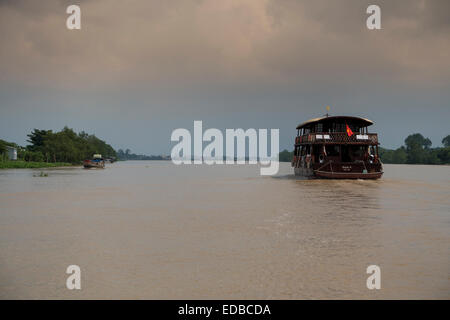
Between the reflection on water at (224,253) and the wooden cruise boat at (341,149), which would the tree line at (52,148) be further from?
the reflection on water at (224,253)

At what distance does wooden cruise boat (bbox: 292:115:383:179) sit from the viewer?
146 feet

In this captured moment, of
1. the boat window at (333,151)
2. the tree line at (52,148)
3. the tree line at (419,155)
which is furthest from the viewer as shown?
the tree line at (419,155)

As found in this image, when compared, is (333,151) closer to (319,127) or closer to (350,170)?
(319,127)

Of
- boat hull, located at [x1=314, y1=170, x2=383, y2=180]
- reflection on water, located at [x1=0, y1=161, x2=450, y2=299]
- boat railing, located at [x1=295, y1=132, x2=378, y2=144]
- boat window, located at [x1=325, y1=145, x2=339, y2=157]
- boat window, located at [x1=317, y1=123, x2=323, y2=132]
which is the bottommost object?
reflection on water, located at [x1=0, y1=161, x2=450, y2=299]

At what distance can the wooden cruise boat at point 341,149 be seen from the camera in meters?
44.4

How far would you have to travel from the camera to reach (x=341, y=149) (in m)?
47.8

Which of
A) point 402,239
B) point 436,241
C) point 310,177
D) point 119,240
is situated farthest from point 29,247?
point 310,177

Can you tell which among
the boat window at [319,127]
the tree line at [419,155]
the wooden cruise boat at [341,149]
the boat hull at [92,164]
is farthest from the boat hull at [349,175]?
the tree line at [419,155]

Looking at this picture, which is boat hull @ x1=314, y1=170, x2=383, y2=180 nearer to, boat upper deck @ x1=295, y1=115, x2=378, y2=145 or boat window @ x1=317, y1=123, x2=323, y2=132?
boat upper deck @ x1=295, y1=115, x2=378, y2=145

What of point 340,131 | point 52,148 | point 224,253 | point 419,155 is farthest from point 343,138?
point 419,155

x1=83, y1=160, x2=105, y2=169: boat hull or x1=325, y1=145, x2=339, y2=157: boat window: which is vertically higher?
x1=325, y1=145, x2=339, y2=157: boat window

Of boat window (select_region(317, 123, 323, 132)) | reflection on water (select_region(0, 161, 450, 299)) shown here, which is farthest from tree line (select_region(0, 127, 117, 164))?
reflection on water (select_region(0, 161, 450, 299))
